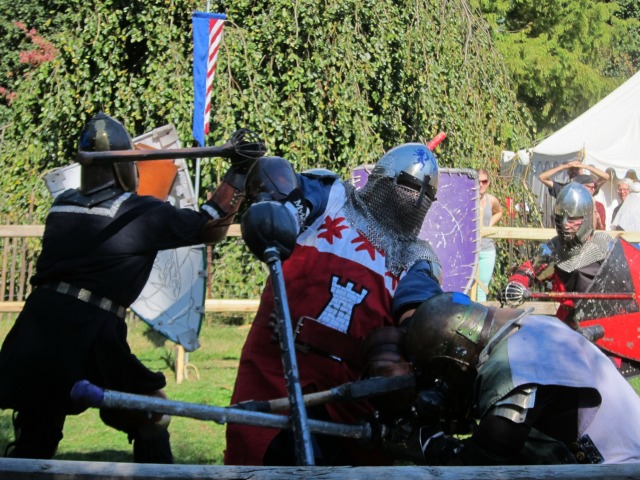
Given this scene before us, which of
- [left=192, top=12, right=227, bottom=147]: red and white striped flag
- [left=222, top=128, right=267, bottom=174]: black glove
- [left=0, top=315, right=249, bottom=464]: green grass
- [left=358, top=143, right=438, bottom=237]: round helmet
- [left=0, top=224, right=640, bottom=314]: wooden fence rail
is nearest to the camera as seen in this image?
[left=358, top=143, right=438, bottom=237]: round helmet

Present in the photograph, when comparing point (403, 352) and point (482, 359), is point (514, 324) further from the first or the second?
point (403, 352)

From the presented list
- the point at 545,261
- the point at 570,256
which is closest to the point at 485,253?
the point at 545,261

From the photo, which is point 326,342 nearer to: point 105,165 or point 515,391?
point 515,391

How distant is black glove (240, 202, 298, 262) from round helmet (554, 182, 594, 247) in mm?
4134

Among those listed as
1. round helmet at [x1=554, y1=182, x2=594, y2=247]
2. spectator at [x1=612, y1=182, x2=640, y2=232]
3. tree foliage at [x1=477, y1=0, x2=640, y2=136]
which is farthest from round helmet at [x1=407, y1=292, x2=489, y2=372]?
tree foliage at [x1=477, y1=0, x2=640, y2=136]

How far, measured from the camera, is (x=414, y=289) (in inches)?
114

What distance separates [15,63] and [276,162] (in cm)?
1359

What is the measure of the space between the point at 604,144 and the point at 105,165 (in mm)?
10419

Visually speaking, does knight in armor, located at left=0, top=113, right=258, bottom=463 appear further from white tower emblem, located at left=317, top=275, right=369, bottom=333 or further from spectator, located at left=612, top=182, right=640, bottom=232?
spectator, located at left=612, top=182, right=640, bottom=232

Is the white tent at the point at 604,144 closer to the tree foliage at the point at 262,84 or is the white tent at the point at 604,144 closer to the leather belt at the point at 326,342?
the tree foliage at the point at 262,84

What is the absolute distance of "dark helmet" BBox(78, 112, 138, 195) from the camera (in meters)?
3.46

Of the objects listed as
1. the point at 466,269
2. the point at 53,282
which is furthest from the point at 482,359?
the point at 466,269

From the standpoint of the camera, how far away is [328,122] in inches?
363

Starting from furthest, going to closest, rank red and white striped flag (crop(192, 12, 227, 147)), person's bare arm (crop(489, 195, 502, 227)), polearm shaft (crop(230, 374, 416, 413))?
person's bare arm (crop(489, 195, 502, 227)) < red and white striped flag (crop(192, 12, 227, 147)) < polearm shaft (crop(230, 374, 416, 413))
